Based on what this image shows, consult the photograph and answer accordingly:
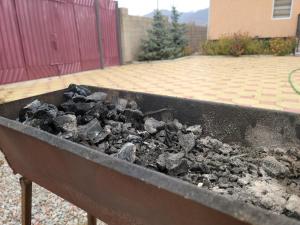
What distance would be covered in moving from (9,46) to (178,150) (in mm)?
5542

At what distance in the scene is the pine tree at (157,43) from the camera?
10.6 meters

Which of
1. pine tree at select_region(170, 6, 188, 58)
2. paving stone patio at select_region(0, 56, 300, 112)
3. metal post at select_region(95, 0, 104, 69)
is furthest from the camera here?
pine tree at select_region(170, 6, 188, 58)

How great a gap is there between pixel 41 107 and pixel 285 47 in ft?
34.6

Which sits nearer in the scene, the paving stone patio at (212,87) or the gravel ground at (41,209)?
the gravel ground at (41,209)

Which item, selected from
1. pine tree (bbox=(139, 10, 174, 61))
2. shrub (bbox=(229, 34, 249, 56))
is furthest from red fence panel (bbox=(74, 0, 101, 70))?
shrub (bbox=(229, 34, 249, 56))

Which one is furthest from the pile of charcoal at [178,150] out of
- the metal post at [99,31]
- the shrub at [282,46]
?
the shrub at [282,46]

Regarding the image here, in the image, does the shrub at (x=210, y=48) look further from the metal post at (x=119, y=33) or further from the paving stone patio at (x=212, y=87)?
the paving stone patio at (x=212, y=87)

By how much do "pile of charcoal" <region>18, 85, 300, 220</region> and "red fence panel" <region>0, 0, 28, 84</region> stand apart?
446 centimetres

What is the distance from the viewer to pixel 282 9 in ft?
34.3

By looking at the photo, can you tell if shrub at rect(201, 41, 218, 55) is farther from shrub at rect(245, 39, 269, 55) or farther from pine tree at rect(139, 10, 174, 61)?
pine tree at rect(139, 10, 174, 61)

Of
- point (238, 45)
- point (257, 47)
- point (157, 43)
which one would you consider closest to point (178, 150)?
point (157, 43)

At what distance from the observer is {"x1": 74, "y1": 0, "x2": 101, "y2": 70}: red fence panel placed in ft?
25.1

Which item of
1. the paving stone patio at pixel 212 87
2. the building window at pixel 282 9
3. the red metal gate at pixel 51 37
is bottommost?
the paving stone patio at pixel 212 87

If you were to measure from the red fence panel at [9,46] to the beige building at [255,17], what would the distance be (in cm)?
885
